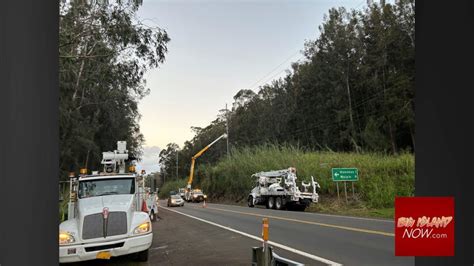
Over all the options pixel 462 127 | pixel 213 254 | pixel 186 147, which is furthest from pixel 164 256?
pixel 186 147

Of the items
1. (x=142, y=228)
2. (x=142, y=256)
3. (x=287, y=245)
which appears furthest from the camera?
(x=287, y=245)

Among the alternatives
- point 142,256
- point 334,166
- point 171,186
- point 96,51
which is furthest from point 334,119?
point 142,256

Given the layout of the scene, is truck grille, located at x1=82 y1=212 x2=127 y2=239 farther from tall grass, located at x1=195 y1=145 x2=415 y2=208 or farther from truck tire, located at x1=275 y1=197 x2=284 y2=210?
truck tire, located at x1=275 y1=197 x2=284 y2=210

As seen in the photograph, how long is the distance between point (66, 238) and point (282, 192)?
20284mm

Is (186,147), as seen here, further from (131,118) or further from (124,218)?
(124,218)

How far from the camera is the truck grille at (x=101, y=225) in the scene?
10266 millimetres

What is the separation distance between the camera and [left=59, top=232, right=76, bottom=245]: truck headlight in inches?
388

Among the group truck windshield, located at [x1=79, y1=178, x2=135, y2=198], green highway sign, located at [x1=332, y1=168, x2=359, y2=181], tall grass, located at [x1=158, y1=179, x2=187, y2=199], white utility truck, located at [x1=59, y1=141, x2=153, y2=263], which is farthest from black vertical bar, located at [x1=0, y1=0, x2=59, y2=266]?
tall grass, located at [x1=158, y1=179, x2=187, y2=199]

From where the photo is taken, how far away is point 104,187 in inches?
485

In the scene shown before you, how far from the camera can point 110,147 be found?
29891 millimetres

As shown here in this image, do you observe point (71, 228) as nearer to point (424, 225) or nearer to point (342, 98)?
point (424, 225)

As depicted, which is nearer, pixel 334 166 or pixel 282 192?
pixel 282 192

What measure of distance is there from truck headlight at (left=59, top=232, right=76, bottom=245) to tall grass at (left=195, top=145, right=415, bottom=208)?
1837 centimetres

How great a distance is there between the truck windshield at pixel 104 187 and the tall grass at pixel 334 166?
16135 mm
